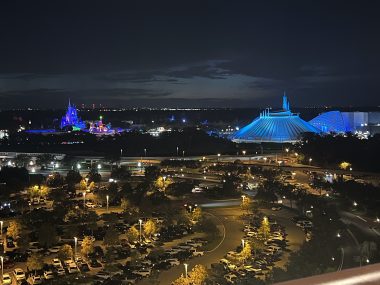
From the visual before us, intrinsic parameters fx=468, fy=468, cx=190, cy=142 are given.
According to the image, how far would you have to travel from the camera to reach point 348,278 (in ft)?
2.56

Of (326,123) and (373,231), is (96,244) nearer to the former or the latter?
(373,231)

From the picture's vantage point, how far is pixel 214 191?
11430mm

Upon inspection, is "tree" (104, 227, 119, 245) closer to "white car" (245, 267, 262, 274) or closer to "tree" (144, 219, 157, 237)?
"tree" (144, 219, 157, 237)

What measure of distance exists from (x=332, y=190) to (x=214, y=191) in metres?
2.86

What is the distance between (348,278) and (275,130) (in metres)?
21.9

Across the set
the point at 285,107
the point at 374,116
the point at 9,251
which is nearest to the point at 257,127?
the point at 285,107

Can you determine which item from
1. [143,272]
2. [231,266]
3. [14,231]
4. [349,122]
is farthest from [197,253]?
[349,122]

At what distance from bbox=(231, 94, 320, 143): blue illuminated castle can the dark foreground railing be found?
826 inches

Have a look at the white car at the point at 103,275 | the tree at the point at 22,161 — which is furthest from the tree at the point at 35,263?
the tree at the point at 22,161

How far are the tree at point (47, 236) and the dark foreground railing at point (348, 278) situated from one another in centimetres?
708

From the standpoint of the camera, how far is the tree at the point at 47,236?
731 centimetres

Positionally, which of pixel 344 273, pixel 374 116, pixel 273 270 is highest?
pixel 374 116

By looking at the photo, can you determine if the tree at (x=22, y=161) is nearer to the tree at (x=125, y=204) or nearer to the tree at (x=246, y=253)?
the tree at (x=125, y=204)

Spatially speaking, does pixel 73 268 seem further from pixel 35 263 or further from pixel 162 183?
pixel 162 183
